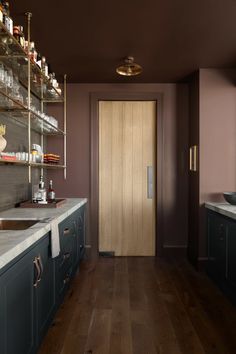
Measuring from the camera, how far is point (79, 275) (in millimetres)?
3629

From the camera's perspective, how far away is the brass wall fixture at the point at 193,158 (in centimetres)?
394

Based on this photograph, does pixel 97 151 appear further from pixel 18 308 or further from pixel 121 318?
pixel 18 308

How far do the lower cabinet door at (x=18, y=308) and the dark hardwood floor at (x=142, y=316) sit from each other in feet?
1.75

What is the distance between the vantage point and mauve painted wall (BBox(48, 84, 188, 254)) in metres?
4.32

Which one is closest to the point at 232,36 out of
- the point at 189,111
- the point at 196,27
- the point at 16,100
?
the point at 196,27

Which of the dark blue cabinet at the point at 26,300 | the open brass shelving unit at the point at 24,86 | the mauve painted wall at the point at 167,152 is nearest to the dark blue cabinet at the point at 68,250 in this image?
the dark blue cabinet at the point at 26,300

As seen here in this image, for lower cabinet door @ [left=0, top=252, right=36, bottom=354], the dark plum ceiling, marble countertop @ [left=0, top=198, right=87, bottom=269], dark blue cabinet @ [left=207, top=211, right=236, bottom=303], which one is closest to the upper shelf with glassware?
the dark plum ceiling

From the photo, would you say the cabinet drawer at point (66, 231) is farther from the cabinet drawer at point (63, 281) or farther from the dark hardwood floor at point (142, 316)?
the dark hardwood floor at point (142, 316)

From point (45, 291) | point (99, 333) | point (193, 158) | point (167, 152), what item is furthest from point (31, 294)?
point (167, 152)

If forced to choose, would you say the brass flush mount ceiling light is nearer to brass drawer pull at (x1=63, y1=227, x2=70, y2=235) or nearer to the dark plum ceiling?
the dark plum ceiling

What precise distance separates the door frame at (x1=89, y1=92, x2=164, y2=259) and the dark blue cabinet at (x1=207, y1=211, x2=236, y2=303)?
2.82ft

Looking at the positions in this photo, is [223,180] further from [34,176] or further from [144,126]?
[34,176]

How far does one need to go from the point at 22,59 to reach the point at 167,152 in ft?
7.76

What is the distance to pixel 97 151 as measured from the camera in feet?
14.2
